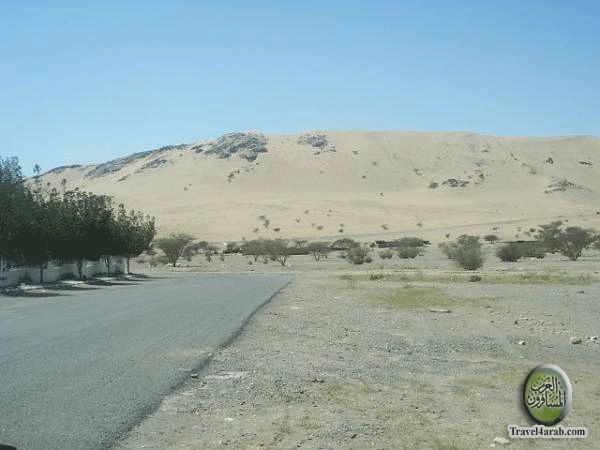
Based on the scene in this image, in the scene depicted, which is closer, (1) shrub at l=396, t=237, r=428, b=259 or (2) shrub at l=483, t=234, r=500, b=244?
(1) shrub at l=396, t=237, r=428, b=259

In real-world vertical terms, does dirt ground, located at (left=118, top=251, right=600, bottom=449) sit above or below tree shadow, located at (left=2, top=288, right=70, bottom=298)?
below

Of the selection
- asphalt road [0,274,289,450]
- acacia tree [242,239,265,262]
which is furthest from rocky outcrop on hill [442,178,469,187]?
asphalt road [0,274,289,450]

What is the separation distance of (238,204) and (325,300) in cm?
9791

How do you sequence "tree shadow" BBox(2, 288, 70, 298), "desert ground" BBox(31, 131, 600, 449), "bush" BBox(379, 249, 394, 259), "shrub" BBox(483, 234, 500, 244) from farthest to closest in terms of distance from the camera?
"shrub" BBox(483, 234, 500, 244) < "bush" BBox(379, 249, 394, 259) < "tree shadow" BBox(2, 288, 70, 298) < "desert ground" BBox(31, 131, 600, 449)

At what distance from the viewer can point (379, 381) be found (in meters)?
11.5

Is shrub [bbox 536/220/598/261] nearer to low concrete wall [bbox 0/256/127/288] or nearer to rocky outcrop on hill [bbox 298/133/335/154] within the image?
low concrete wall [bbox 0/256/127/288]

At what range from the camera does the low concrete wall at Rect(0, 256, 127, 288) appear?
4116cm

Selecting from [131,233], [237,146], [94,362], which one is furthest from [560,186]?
[94,362]

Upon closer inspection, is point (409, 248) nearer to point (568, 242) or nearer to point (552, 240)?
point (552, 240)

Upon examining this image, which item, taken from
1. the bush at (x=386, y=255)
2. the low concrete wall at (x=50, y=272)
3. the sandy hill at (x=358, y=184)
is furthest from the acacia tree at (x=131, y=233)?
the sandy hill at (x=358, y=184)

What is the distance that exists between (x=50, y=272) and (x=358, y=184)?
319 ft

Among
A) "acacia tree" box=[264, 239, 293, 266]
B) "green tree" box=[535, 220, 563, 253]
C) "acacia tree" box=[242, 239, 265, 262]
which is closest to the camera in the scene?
"green tree" box=[535, 220, 563, 253]

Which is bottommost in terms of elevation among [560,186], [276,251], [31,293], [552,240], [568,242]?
[31,293]

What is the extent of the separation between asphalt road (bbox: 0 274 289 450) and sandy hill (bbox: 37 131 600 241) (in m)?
81.5
